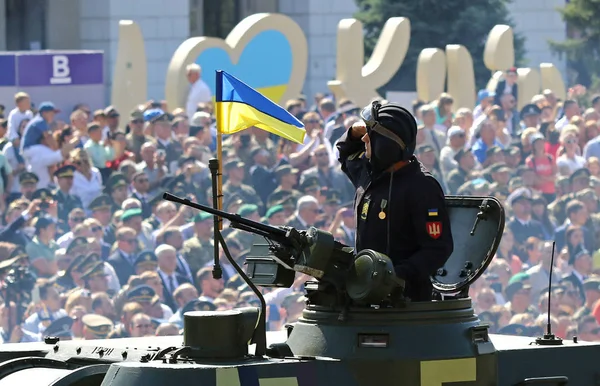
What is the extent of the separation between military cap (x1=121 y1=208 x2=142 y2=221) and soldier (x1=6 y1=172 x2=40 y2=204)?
3.16 ft

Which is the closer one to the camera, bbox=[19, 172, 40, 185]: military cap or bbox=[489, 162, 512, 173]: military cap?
bbox=[19, 172, 40, 185]: military cap

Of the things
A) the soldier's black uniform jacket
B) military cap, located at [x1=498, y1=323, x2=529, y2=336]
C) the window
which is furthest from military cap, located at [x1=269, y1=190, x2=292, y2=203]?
the window

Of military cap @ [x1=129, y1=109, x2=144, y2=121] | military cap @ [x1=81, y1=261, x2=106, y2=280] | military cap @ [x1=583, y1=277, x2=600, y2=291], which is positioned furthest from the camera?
military cap @ [x1=129, y1=109, x2=144, y2=121]

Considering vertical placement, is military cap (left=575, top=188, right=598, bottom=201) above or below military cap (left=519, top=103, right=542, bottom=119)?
below

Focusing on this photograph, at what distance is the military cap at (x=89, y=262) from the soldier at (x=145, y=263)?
1.11 feet

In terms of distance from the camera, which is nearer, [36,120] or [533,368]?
[533,368]

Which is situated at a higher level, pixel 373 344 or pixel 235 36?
pixel 235 36

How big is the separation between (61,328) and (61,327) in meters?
0.01

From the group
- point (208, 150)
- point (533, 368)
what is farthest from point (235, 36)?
point (533, 368)

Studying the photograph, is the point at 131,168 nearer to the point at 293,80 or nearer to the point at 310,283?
the point at 293,80

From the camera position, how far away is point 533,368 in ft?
28.5

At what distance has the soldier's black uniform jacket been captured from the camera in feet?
26.9

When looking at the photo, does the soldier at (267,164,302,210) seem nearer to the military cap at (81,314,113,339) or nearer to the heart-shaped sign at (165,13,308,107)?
the military cap at (81,314,113,339)

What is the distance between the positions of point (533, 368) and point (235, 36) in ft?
41.2
